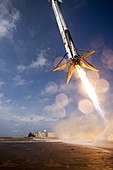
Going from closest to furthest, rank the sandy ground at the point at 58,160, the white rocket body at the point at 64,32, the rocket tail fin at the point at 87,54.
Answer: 1. the sandy ground at the point at 58,160
2. the rocket tail fin at the point at 87,54
3. the white rocket body at the point at 64,32

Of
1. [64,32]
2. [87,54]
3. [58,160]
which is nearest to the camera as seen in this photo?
[58,160]

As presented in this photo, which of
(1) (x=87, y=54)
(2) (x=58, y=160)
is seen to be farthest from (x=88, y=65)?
(2) (x=58, y=160)

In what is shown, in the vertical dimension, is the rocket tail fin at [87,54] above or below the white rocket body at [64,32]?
below

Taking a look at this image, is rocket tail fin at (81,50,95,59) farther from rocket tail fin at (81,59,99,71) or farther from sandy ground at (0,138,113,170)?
sandy ground at (0,138,113,170)

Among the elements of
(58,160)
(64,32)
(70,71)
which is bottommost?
(58,160)

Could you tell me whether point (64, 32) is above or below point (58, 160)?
above

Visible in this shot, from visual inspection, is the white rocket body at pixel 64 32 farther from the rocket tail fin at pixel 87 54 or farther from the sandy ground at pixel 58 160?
the sandy ground at pixel 58 160

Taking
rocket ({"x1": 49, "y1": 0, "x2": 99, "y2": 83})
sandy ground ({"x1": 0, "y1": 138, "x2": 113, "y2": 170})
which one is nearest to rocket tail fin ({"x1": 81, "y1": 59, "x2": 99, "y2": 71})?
rocket ({"x1": 49, "y1": 0, "x2": 99, "y2": 83})

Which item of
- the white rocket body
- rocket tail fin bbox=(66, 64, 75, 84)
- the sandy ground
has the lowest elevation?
the sandy ground

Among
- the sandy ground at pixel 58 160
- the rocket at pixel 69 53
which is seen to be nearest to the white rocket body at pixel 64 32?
the rocket at pixel 69 53

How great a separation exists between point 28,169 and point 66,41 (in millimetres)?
29030

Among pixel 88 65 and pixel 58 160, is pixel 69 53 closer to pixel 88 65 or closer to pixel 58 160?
pixel 88 65

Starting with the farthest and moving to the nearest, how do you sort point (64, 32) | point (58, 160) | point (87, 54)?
point (64, 32), point (87, 54), point (58, 160)

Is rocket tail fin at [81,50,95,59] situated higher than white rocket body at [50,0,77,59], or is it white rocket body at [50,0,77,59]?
white rocket body at [50,0,77,59]
